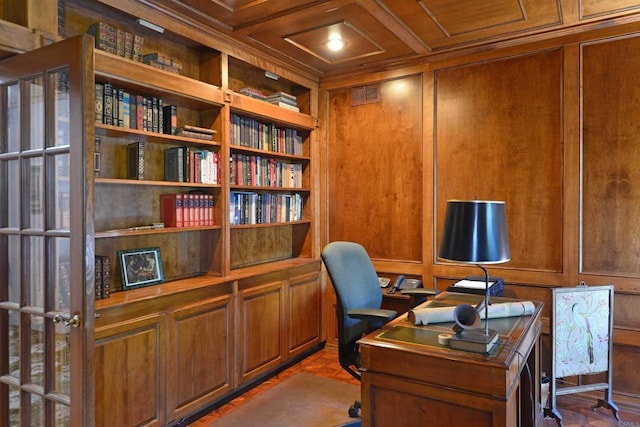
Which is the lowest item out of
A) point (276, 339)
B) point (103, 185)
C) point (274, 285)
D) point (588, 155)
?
point (276, 339)

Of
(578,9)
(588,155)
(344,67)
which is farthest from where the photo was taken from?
(344,67)

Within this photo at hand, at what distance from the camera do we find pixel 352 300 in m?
2.61

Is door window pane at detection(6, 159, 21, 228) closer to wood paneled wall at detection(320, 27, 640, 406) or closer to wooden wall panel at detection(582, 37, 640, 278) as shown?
wood paneled wall at detection(320, 27, 640, 406)

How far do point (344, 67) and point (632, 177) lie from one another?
246cm

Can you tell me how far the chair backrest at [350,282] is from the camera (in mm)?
2525

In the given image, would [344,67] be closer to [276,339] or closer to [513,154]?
[513,154]

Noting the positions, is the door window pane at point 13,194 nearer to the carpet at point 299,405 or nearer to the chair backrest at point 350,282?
the chair backrest at point 350,282

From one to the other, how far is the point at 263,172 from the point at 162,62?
126cm

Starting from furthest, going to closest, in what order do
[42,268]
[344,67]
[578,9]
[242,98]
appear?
[344,67], [242,98], [578,9], [42,268]

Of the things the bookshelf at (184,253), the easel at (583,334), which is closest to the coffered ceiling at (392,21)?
the bookshelf at (184,253)

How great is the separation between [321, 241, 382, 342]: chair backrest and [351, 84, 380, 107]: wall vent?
67.8 inches

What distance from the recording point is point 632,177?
2.95 m

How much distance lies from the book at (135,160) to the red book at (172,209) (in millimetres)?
275

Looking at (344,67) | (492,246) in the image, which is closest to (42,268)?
(492,246)
